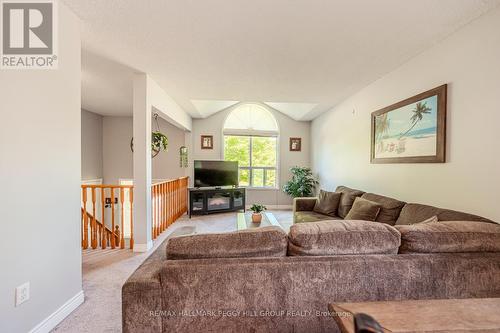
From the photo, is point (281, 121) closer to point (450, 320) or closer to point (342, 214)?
point (342, 214)

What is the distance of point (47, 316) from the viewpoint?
1640 millimetres

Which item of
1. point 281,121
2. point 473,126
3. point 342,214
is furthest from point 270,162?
point 473,126

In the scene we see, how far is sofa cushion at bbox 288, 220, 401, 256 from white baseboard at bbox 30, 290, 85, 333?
6.06ft

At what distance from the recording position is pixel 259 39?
2254 mm

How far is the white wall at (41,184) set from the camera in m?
1.38

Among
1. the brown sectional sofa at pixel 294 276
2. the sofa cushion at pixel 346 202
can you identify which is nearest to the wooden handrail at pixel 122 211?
the brown sectional sofa at pixel 294 276

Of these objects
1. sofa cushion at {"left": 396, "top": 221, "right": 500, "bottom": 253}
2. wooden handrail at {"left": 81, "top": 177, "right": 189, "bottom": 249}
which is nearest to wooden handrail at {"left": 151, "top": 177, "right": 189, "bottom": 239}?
wooden handrail at {"left": 81, "top": 177, "right": 189, "bottom": 249}

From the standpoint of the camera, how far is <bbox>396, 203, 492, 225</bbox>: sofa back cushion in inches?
69.2

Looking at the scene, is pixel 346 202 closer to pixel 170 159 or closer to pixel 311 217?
pixel 311 217

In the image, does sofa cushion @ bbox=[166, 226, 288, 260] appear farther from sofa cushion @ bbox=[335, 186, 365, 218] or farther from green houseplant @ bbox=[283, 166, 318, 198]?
green houseplant @ bbox=[283, 166, 318, 198]

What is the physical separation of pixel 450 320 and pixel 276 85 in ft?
10.9

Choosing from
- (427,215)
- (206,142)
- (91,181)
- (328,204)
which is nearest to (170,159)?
(206,142)

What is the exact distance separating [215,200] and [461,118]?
15.1 feet

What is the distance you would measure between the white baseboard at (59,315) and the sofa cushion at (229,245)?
51.8 inches
